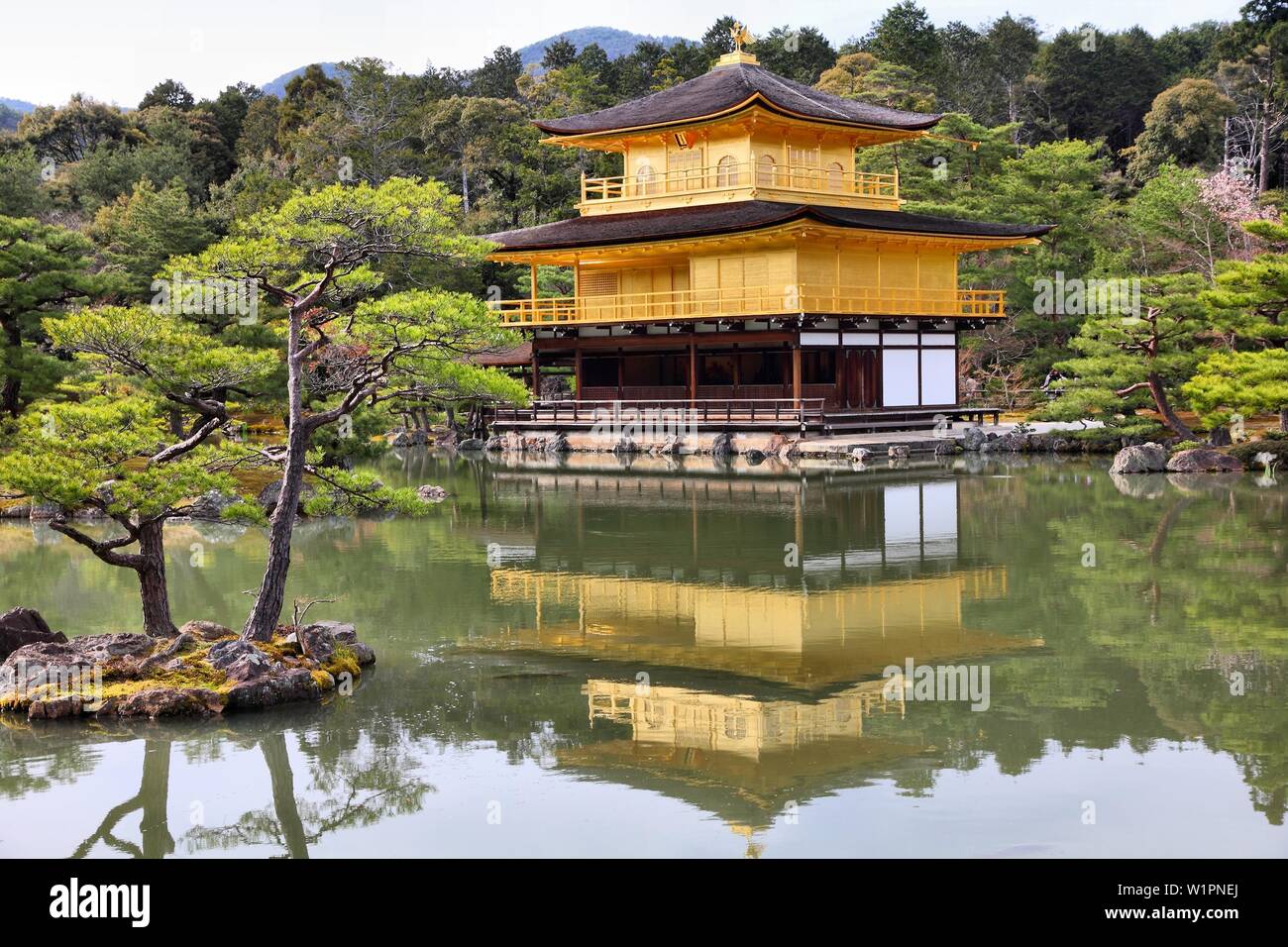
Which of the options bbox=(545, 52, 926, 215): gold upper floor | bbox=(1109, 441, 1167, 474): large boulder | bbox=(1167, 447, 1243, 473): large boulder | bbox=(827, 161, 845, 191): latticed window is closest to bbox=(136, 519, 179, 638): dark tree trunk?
bbox=(1109, 441, 1167, 474): large boulder

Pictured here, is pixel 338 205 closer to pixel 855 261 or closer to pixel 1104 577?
pixel 1104 577

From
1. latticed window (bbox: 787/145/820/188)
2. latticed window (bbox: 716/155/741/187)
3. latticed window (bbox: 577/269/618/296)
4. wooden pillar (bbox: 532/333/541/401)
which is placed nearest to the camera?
latticed window (bbox: 716/155/741/187)

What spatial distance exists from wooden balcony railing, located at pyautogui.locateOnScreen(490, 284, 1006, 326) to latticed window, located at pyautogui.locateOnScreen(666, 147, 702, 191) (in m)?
3.21

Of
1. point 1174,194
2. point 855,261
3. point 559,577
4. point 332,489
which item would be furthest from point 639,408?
point 332,489

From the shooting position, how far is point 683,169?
39.9 metres

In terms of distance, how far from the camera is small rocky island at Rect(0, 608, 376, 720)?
35.9ft

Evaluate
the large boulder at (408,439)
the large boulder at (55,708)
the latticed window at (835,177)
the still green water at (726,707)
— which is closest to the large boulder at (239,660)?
the still green water at (726,707)

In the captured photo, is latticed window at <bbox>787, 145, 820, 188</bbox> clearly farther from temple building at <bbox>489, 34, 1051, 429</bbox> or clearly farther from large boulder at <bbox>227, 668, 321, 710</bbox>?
large boulder at <bbox>227, 668, 321, 710</bbox>

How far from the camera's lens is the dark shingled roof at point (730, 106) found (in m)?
38.2

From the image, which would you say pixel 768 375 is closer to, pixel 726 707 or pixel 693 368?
pixel 693 368

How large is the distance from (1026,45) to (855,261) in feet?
124

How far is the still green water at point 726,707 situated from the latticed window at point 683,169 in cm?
2104

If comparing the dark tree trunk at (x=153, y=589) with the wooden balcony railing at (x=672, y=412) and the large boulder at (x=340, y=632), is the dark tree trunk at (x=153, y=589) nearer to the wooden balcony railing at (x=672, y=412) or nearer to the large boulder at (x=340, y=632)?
the large boulder at (x=340, y=632)

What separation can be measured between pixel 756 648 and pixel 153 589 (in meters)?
5.52
